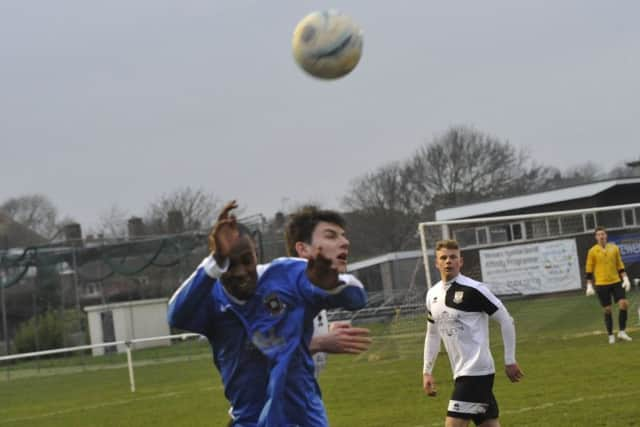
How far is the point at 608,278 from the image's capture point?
1828 cm

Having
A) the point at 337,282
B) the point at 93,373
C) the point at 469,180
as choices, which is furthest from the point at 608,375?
the point at 469,180

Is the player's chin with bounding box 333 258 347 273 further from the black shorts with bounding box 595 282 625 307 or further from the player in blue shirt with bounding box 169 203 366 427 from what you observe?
the black shorts with bounding box 595 282 625 307

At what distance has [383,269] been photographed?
46.8m

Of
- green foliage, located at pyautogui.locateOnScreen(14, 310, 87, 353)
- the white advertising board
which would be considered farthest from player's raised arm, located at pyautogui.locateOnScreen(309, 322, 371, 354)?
green foliage, located at pyautogui.locateOnScreen(14, 310, 87, 353)

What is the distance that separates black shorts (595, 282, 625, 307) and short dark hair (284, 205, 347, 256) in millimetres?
13984

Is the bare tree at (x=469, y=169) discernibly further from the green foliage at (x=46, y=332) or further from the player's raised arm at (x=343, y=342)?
the player's raised arm at (x=343, y=342)

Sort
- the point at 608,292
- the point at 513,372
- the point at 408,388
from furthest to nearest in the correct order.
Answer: the point at 608,292
the point at 408,388
the point at 513,372

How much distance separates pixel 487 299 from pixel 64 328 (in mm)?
30661

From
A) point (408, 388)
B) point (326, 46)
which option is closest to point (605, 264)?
point (408, 388)

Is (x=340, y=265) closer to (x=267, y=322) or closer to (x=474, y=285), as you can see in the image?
(x=267, y=322)

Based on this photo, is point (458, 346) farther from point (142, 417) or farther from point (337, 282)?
point (142, 417)

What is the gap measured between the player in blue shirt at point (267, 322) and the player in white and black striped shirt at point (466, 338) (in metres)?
3.29

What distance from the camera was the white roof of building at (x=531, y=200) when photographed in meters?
38.1

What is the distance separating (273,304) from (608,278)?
47.4 ft
